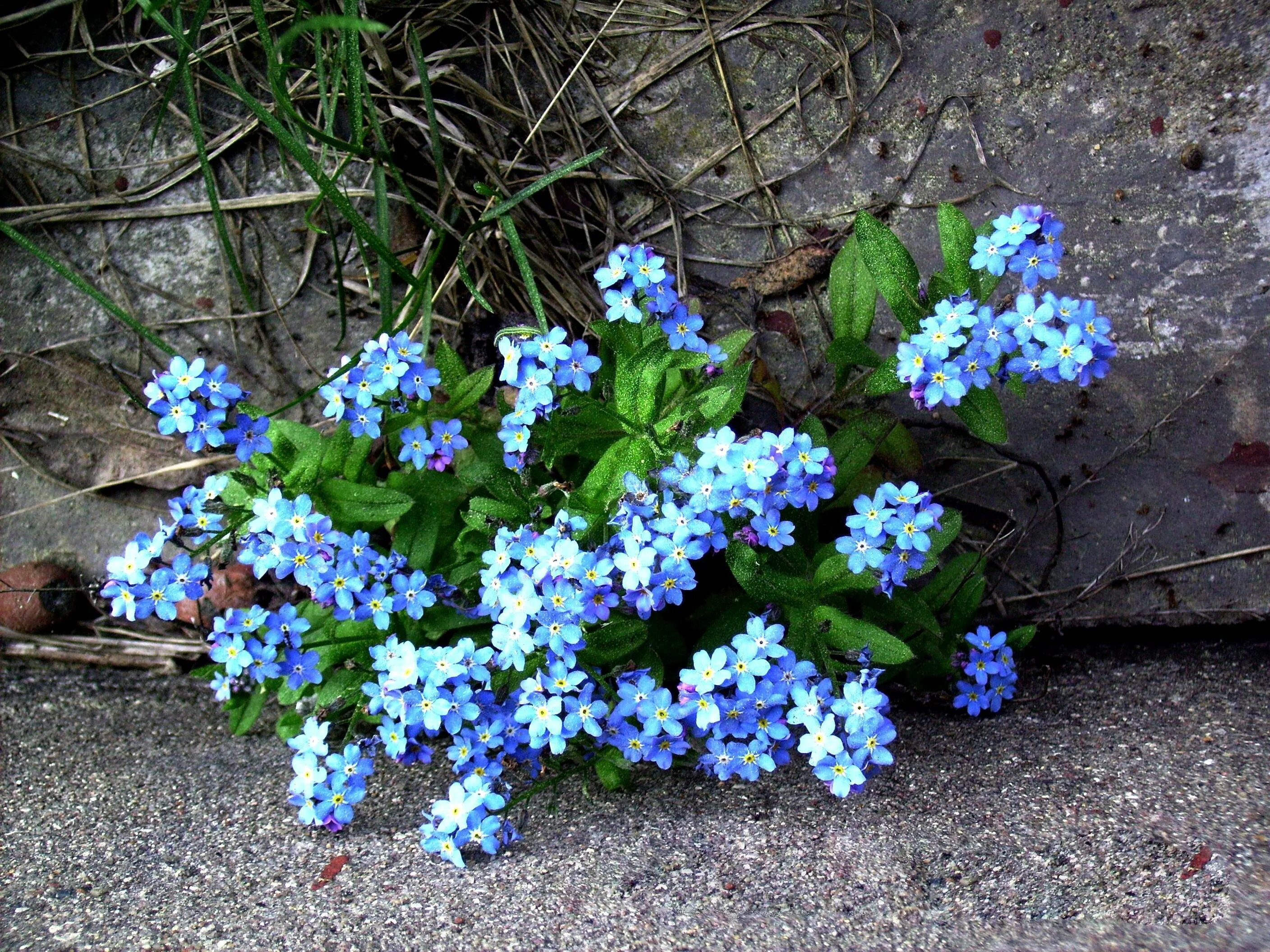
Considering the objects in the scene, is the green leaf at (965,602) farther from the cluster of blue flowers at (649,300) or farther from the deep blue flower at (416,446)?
the deep blue flower at (416,446)

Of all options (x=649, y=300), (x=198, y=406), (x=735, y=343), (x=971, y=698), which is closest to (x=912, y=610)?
(x=971, y=698)

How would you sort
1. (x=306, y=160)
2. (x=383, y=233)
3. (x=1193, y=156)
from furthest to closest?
1. (x=383, y=233)
2. (x=1193, y=156)
3. (x=306, y=160)

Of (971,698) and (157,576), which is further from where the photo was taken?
(971,698)

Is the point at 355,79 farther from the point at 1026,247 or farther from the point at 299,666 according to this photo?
the point at 1026,247

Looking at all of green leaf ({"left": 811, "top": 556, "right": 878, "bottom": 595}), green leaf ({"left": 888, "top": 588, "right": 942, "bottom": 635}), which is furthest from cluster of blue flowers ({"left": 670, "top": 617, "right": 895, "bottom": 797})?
green leaf ({"left": 888, "top": 588, "right": 942, "bottom": 635})

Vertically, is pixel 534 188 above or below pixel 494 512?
above

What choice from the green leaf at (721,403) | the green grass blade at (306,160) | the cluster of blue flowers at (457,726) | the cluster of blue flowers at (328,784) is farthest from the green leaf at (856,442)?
the cluster of blue flowers at (328,784)
